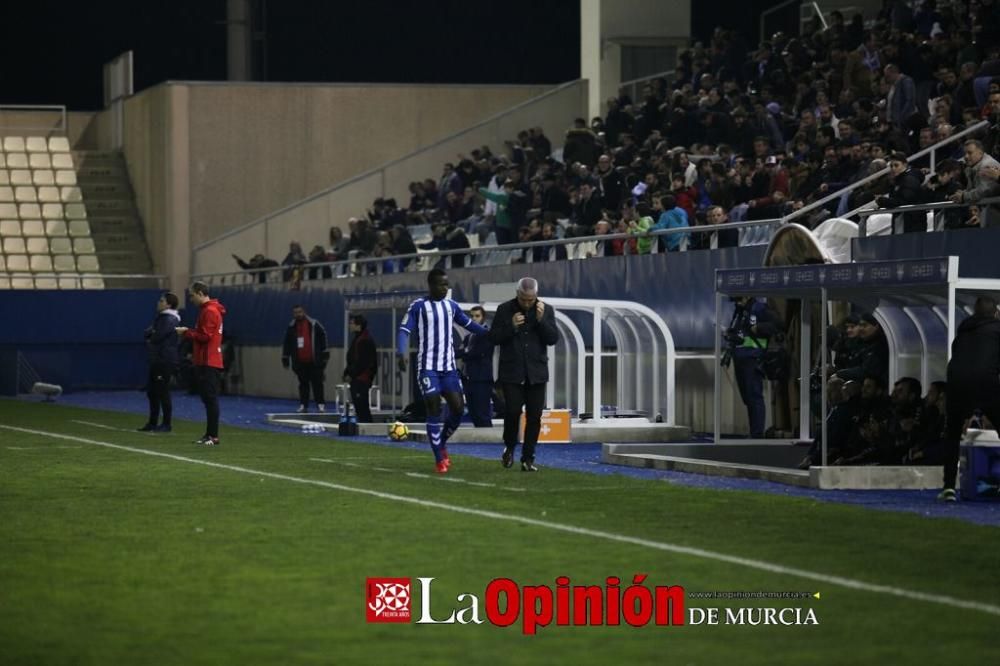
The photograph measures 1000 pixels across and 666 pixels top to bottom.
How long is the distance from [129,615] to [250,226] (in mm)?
37860

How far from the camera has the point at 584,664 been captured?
8555mm

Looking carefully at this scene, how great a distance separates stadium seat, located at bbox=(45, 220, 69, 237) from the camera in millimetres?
52094

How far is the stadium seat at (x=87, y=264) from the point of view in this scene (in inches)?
2014

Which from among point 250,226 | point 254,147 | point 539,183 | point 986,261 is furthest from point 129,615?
point 254,147

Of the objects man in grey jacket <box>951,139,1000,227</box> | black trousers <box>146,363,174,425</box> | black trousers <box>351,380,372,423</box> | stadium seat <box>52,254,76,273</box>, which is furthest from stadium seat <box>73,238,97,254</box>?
man in grey jacket <box>951,139,1000,227</box>

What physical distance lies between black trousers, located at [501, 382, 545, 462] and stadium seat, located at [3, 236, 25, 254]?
111ft

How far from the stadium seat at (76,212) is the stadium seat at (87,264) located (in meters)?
1.79

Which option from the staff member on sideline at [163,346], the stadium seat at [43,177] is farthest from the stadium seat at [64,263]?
the staff member on sideline at [163,346]

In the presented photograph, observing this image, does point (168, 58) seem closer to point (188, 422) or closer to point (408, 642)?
point (188, 422)

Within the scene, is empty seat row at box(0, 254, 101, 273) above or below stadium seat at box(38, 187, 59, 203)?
below

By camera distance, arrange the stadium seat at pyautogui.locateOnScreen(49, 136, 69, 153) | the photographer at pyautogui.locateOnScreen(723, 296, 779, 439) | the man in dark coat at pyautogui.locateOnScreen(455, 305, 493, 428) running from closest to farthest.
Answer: the photographer at pyautogui.locateOnScreen(723, 296, 779, 439) → the man in dark coat at pyautogui.locateOnScreen(455, 305, 493, 428) → the stadium seat at pyautogui.locateOnScreen(49, 136, 69, 153)

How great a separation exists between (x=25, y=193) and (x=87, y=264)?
Result: 10.2 feet

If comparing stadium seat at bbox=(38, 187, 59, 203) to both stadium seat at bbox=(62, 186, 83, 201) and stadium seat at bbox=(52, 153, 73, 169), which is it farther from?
stadium seat at bbox=(52, 153, 73, 169)

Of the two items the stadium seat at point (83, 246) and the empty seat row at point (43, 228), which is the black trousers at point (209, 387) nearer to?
the stadium seat at point (83, 246)
